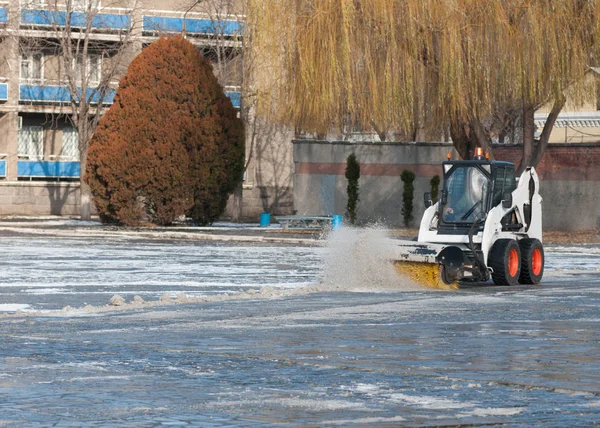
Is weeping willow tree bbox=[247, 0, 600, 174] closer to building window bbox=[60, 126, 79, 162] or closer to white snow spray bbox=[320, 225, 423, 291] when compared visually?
white snow spray bbox=[320, 225, 423, 291]

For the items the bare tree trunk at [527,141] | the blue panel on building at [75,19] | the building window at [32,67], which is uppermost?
the blue panel on building at [75,19]

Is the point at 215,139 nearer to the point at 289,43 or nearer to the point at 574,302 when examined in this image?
the point at 289,43

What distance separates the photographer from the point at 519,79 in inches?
1422

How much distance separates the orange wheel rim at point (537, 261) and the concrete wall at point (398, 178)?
2235 centimetres

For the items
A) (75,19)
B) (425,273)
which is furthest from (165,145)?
(425,273)

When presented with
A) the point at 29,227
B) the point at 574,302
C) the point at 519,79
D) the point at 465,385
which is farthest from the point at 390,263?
the point at 29,227

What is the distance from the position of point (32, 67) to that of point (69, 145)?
4127mm

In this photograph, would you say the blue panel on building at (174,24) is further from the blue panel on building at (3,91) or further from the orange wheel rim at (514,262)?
the orange wheel rim at (514,262)

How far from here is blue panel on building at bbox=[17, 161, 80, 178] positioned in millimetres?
57969

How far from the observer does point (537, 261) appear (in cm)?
2331

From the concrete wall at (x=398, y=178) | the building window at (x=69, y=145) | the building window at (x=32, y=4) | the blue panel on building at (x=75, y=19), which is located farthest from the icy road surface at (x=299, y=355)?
the building window at (x=69, y=145)

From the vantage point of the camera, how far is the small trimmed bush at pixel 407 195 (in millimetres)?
49812

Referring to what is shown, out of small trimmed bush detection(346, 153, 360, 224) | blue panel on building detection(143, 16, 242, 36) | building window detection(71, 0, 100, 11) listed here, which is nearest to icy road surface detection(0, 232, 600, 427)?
small trimmed bush detection(346, 153, 360, 224)

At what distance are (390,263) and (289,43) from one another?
56.0 ft
